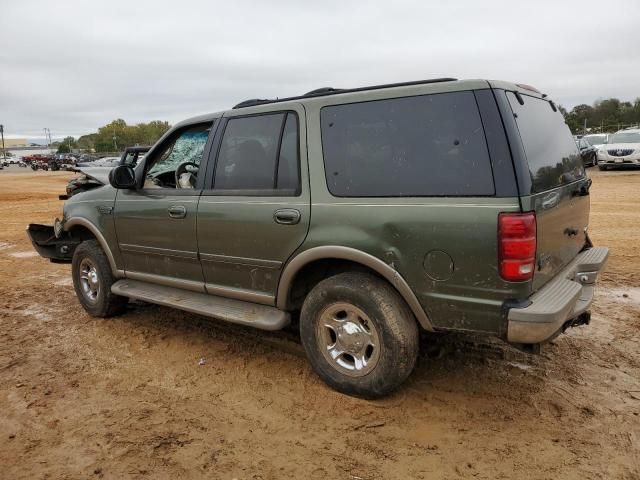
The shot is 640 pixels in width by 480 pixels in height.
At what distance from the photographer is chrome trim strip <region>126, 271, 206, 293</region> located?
167 inches

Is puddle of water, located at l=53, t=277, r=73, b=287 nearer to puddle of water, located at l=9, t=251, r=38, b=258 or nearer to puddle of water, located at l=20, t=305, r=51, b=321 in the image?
puddle of water, located at l=20, t=305, r=51, b=321

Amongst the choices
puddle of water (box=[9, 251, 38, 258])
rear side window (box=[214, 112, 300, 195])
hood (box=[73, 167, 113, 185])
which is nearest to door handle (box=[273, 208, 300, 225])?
rear side window (box=[214, 112, 300, 195])

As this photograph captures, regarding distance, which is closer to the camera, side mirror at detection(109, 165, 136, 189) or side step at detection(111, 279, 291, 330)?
side step at detection(111, 279, 291, 330)

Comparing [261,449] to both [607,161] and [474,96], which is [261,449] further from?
[607,161]

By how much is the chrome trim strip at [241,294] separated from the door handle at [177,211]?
0.59m

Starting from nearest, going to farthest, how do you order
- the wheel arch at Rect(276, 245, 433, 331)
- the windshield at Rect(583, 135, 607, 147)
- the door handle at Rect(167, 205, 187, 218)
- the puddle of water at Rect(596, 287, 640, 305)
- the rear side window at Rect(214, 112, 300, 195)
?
the wheel arch at Rect(276, 245, 433, 331) → the rear side window at Rect(214, 112, 300, 195) → the door handle at Rect(167, 205, 187, 218) → the puddle of water at Rect(596, 287, 640, 305) → the windshield at Rect(583, 135, 607, 147)

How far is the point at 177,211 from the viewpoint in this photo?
4.17 meters

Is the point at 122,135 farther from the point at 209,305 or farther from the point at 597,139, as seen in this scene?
the point at 209,305

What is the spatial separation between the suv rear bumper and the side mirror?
3.27 metres

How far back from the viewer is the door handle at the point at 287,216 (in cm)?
348

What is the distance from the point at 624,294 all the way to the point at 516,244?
3.41 m

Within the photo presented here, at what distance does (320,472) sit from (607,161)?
2115 cm

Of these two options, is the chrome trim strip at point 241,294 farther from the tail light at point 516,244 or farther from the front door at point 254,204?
the tail light at point 516,244

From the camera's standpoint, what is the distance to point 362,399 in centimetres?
342
